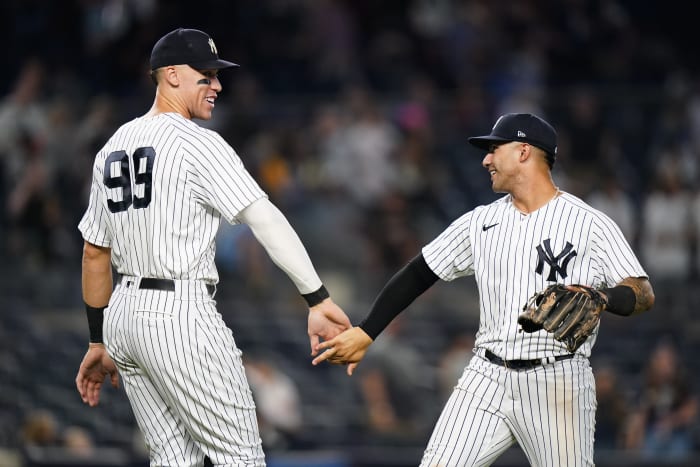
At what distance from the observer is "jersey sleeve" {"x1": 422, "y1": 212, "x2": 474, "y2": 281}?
5312mm

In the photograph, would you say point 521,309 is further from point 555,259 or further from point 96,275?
point 96,275

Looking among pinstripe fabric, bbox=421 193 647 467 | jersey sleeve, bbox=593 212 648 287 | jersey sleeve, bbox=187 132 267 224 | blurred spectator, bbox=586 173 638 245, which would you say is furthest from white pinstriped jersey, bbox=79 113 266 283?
blurred spectator, bbox=586 173 638 245

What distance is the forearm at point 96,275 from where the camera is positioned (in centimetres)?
516

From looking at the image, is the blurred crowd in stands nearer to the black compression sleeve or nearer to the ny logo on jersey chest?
the black compression sleeve

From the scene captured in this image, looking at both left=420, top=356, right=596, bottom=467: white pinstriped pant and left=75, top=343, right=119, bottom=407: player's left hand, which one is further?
left=75, top=343, right=119, bottom=407: player's left hand

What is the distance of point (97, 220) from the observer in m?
5.07

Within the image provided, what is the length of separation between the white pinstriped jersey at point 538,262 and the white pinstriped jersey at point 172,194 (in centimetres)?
105

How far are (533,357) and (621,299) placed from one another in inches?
17.0

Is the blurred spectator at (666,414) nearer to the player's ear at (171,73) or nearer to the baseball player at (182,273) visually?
the baseball player at (182,273)

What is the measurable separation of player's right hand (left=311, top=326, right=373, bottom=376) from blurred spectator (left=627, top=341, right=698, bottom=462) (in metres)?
4.62

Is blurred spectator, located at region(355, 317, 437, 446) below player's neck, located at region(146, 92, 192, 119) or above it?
below

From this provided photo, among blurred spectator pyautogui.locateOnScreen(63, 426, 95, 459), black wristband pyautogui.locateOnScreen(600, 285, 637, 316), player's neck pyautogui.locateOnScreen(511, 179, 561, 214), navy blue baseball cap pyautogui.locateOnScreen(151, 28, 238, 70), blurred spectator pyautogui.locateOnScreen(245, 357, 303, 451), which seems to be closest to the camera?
black wristband pyautogui.locateOnScreen(600, 285, 637, 316)

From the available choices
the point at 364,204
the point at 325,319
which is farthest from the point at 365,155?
the point at 325,319

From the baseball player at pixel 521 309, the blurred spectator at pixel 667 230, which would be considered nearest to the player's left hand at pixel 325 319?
the baseball player at pixel 521 309
